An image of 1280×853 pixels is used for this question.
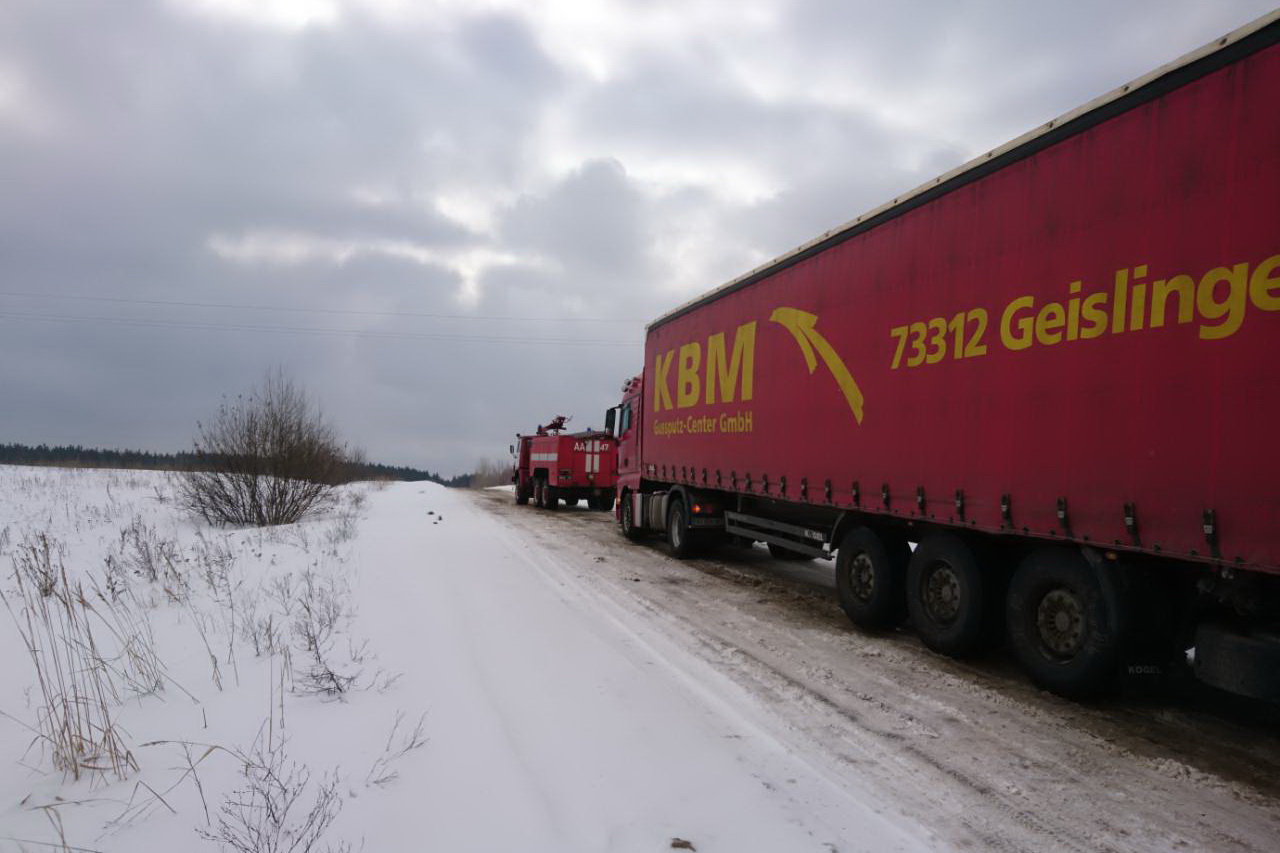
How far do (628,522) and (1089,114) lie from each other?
11.4m

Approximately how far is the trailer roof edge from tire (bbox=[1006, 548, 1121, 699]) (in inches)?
123

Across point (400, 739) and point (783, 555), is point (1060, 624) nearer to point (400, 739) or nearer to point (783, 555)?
point (400, 739)

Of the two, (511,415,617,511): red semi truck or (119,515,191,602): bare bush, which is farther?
(511,415,617,511): red semi truck

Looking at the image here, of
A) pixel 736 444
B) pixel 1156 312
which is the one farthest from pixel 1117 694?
pixel 736 444

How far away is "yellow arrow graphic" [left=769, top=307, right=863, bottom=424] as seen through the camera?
6.98 metres

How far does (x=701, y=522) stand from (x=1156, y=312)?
802cm

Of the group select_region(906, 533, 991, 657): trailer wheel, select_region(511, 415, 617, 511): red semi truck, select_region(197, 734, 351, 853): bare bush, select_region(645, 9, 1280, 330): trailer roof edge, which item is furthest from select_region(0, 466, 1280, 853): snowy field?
select_region(511, 415, 617, 511): red semi truck

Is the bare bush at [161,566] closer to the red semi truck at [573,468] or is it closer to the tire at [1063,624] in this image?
the tire at [1063,624]

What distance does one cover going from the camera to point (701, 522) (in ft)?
Result: 37.5

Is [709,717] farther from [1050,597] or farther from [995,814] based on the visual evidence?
[1050,597]

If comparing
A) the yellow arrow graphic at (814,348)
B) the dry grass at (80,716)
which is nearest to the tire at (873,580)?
the yellow arrow graphic at (814,348)

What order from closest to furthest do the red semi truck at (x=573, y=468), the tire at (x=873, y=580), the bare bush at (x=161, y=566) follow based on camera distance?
the tire at (x=873, y=580) < the bare bush at (x=161, y=566) < the red semi truck at (x=573, y=468)

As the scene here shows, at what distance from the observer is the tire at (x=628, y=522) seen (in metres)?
14.4

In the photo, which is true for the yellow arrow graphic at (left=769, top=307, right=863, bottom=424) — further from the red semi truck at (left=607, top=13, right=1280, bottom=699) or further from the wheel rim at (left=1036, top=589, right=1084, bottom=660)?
the wheel rim at (left=1036, top=589, right=1084, bottom=660)
